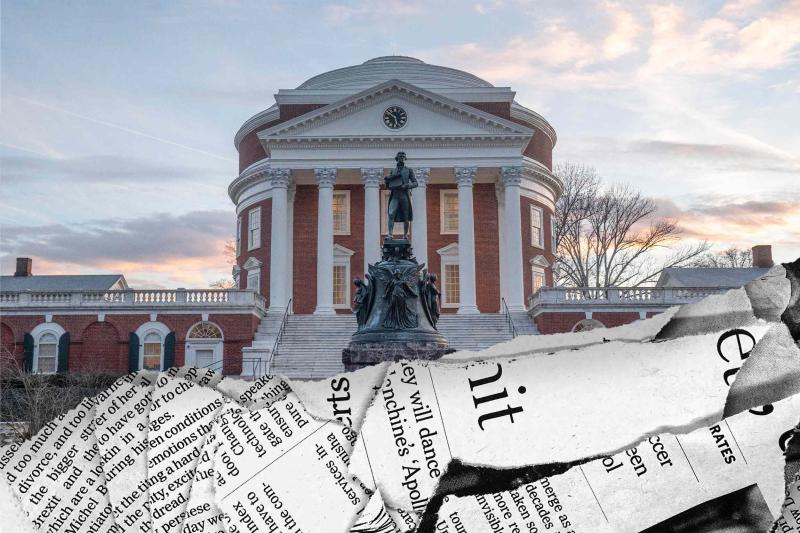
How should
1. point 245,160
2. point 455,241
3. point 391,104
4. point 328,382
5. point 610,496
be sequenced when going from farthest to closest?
point 245,160 → point 455,241 → point 391,104 → point 328,382 → point 610,496

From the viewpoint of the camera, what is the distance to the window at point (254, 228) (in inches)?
1971

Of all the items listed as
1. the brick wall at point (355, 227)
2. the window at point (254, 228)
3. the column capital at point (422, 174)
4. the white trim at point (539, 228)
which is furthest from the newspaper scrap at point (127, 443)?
the white trim at point (539, 228)

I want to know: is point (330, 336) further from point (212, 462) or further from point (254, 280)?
point (212, 462)

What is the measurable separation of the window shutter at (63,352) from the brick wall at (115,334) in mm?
203

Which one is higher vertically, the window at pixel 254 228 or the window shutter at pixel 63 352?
the window at pixel 254 228

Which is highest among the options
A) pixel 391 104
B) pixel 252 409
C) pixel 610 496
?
pixel 391 104

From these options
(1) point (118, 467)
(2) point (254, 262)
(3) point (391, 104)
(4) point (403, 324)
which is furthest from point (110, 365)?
(1) point (118, 467)

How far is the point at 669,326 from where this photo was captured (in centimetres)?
156

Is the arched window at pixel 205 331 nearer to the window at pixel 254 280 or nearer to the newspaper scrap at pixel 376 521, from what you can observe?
the window at pixel 254 280

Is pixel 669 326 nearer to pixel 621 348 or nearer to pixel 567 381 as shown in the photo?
pixel 621 348

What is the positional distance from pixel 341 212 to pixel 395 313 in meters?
31.6

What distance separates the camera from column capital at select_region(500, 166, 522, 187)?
147ft

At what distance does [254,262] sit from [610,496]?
160 feet

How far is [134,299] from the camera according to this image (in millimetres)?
39438
